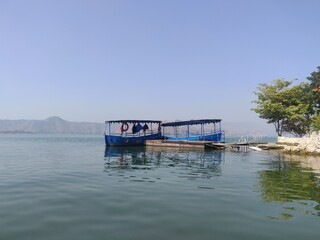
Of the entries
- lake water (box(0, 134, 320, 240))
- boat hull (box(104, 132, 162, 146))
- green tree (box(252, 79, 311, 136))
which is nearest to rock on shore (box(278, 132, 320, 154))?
green tree (box(252, 79, 311, 136))

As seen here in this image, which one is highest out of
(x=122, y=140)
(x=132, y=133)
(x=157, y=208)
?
(x=132, y=133)

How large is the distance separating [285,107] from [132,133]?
26.3m

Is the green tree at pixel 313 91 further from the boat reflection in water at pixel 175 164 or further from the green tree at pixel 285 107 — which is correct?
the boat reflection in water at pixel 175 164

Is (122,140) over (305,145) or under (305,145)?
over

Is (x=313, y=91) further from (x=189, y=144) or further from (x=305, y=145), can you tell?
(x=189, y=144)

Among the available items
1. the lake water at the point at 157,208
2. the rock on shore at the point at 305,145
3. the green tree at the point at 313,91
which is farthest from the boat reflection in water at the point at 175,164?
the green tree at the point at 313,91

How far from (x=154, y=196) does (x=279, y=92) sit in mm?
42441

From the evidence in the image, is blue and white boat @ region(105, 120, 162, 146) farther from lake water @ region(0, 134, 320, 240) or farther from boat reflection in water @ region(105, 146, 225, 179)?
lake water @ region(0, 134, 320, 240)

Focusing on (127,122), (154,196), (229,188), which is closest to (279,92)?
(127,122)

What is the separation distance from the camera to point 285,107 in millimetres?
48000

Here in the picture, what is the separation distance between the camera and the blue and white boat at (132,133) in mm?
49844

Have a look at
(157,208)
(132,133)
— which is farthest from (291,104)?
(157,208)

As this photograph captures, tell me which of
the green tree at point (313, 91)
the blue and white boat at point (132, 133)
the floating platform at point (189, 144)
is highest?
the green tree at point (313, 91)

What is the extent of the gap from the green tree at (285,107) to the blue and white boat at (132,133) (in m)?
18.1
